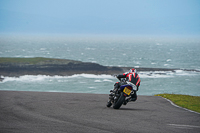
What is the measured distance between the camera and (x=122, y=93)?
1176cm

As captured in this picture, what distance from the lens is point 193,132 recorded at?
8594mm

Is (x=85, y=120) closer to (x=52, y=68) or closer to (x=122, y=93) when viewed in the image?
(x=122, y=93)

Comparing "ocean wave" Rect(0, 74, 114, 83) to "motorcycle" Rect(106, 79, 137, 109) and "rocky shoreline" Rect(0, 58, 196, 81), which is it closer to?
"rocky shoreline" Rect(0, 58, 196, 81)

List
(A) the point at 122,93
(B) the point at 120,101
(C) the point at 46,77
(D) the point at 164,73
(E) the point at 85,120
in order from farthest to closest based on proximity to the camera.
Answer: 1. (D) the point at 164,73
2. (C) the point at 46,77
3. (B) the point at 120,101
4. (A) the point at 122,93
5. (E) the point at 85,120

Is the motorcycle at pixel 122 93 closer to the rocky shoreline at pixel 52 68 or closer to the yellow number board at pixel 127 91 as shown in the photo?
the yellow number board at pixel 127 91

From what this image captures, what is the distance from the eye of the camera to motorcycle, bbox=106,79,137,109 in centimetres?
1177

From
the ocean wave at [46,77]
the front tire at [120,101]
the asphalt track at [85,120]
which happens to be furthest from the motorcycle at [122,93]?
the ocean wave at [46,77]

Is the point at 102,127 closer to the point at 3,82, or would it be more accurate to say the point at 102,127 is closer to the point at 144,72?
the point at 3,82

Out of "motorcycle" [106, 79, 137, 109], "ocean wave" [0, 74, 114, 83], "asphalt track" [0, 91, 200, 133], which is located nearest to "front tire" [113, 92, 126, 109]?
"motorcycle" [106, 79, 137, 109]

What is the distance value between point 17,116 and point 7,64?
7774cm

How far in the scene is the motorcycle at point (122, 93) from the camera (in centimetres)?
1177

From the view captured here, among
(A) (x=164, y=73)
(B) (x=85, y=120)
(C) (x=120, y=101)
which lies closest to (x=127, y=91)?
(C) (x=120, y=101)

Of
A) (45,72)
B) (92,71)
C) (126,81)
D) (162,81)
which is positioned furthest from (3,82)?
(126,81)

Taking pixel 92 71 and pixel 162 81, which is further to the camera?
pixel 92 71
